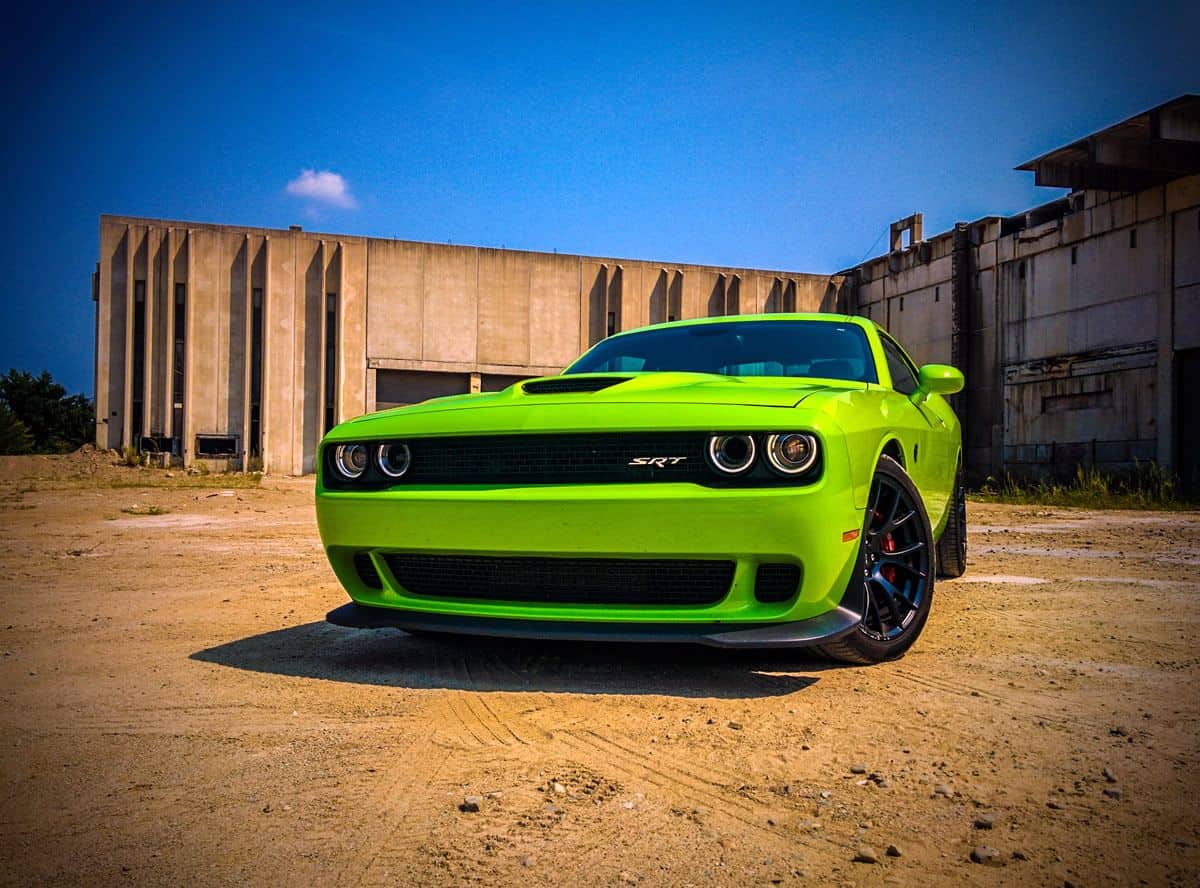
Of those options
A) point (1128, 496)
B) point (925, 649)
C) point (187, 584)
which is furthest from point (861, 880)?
point (1128, 496)

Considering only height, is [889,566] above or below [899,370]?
below

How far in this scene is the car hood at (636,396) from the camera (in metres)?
3.01

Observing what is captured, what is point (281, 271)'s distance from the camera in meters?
22.6

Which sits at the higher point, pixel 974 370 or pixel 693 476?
pixel 974 370

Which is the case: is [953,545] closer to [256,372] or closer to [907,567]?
[907,567]

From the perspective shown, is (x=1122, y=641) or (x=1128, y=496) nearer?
(x=1122, y=641)

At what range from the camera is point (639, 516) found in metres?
2.82

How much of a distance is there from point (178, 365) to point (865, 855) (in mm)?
22979

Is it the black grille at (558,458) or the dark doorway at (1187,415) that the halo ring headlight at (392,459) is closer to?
the black grille at (558,458)

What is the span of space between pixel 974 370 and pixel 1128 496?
7.62 m

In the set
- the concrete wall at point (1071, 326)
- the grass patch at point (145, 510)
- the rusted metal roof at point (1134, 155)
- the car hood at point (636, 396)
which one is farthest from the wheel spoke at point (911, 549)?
the concrete wall at point (1071, 326)

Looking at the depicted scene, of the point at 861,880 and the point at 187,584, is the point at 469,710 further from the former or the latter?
the point at 187,584

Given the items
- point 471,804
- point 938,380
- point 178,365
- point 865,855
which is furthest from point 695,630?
point 178,365

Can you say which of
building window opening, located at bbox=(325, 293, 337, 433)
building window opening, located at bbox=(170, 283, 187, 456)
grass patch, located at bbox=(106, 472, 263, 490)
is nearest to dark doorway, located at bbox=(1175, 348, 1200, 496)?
grass patch, located at bbox=(106, 472, 263, 490)
